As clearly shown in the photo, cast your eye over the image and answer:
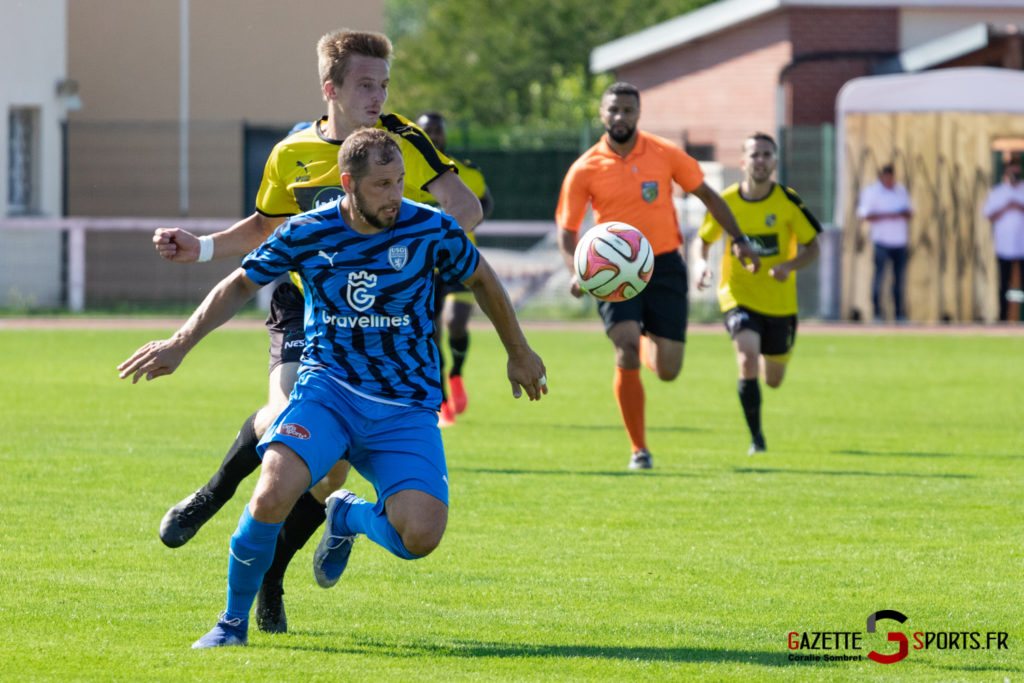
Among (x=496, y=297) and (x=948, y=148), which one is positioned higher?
(x=948, y=148)

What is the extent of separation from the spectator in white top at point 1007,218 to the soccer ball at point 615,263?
1683cm

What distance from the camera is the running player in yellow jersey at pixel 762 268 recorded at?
442 inches

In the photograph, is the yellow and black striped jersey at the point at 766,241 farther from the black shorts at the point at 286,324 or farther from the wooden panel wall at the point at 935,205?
the wooden panel wall at the point at 935,205

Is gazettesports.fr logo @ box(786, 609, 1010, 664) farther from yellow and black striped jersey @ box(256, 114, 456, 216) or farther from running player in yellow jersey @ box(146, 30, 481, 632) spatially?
yellow and black striped jersey @ box(256, 114, 456, 216)

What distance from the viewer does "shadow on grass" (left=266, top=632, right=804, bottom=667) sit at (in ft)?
18.1

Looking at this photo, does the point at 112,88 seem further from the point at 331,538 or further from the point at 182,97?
the point at 331,538

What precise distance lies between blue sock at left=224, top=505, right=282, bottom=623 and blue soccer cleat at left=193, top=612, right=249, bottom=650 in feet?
0.17

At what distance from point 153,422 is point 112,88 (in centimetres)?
1641

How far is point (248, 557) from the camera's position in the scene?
546 cm

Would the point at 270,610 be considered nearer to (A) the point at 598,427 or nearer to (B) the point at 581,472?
(B) the point at 581,472

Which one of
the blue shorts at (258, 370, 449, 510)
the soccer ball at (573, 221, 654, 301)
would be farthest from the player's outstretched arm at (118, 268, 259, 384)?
the soccer ball at (573, 221, 654, 301)

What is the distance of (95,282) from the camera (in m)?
26.1

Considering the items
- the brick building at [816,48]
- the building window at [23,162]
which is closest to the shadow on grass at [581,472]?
the brick building at [816,48]

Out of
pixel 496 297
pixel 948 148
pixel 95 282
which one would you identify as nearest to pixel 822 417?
pixel 496 297
